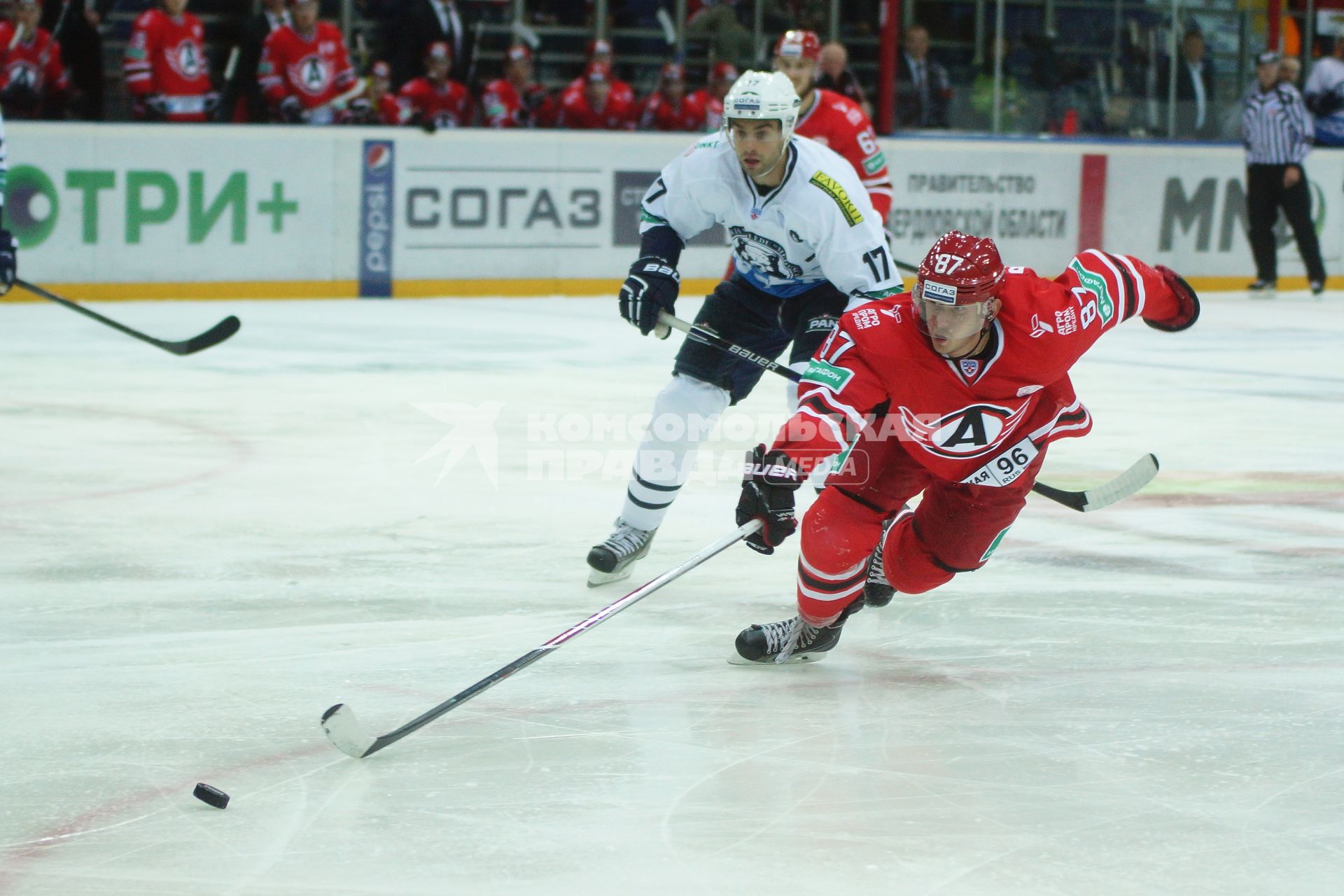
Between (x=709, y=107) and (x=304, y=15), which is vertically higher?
(x=304, y=15)

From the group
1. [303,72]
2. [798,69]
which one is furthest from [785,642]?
[303,72]

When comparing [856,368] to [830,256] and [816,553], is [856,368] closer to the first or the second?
[816,553]

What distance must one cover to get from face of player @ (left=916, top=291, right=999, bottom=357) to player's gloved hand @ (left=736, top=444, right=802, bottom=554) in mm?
323

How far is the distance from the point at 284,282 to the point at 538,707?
24.2 ft

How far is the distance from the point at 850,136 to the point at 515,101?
4573 millimetres

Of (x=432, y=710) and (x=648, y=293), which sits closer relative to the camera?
(x=432, y=710)

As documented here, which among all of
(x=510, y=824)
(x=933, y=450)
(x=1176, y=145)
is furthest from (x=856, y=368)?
(x=1176, y=145)

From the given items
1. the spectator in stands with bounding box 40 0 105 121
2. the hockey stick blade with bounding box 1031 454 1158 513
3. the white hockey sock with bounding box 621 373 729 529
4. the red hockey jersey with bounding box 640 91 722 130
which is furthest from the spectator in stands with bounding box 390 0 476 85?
the hockey stick blade with bounding box 1031 454 1158 513

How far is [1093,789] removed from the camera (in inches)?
99.0

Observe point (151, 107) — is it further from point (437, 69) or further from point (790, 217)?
point (790, 217)

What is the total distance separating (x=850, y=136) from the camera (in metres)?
6.63

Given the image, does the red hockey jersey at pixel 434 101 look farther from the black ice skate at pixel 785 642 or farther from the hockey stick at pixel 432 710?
the hockey stick at pixel 432 710

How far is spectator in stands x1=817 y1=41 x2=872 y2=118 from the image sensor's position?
9.91 meters

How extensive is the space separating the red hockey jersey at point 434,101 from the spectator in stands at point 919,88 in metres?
2.96
